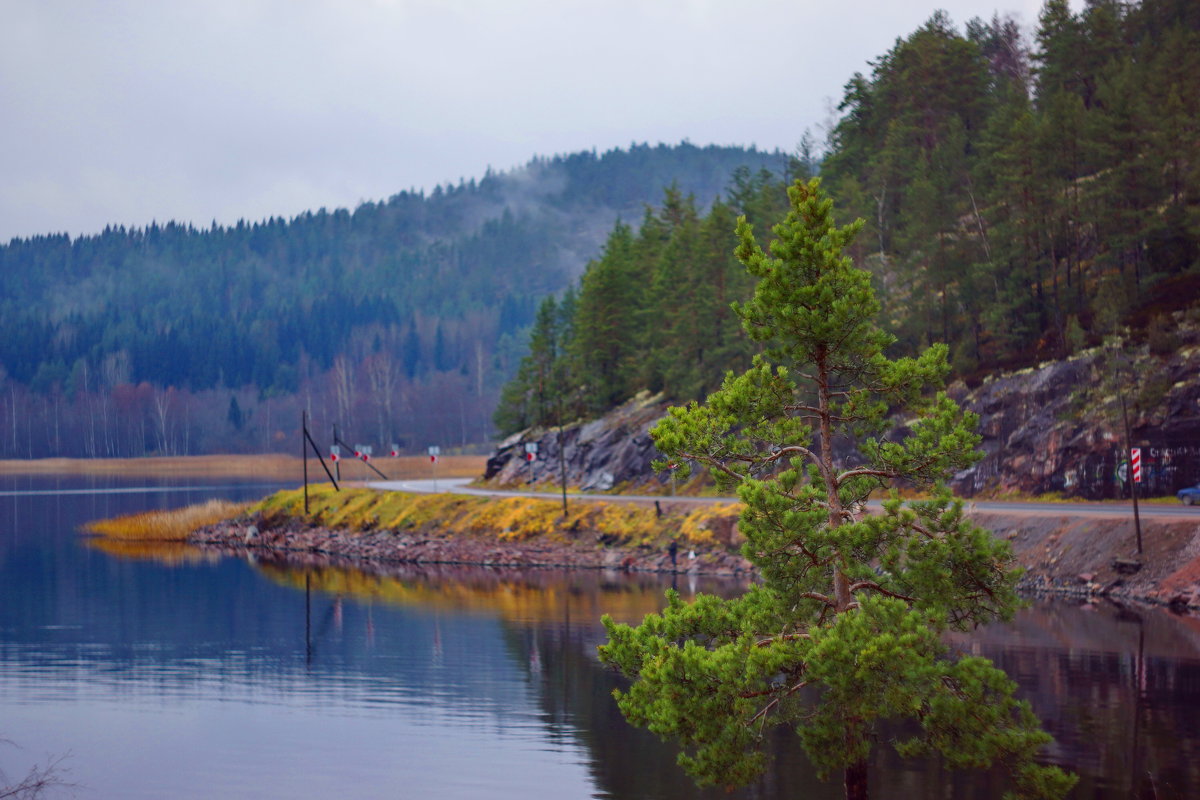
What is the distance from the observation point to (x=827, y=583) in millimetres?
21234

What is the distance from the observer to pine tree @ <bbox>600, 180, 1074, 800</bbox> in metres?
17.9

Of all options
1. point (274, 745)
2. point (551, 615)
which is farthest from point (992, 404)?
point (274, 745)

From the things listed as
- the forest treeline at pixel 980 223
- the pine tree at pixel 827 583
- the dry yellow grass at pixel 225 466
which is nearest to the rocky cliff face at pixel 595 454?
the forest treeline at pixel 980 223

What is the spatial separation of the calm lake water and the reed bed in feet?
81.9

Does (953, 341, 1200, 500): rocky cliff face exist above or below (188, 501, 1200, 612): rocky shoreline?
above

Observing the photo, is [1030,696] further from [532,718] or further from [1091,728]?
[532,718]

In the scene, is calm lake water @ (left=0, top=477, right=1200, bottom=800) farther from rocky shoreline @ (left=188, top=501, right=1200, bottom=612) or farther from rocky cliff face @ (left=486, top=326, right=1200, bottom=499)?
rocky cliff face @ (left=486, top=326, right=1200, bottom=499)

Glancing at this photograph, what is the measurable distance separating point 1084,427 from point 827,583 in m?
40.8

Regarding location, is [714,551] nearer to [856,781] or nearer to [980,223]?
[980,223]

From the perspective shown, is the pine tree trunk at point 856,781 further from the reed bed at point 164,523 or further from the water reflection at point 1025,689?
the reed bed at point 164,523

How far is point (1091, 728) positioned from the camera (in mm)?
29234

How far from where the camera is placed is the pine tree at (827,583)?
704 inches

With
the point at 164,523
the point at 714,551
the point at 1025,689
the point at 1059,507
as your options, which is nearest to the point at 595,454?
the point at 714,551

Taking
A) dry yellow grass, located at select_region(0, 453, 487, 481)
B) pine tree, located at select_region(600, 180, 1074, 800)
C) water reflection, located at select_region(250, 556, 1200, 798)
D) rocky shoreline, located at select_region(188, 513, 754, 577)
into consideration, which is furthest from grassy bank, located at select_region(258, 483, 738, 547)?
dry yellow grass, located at select_region(0, 453, 487, 481)
